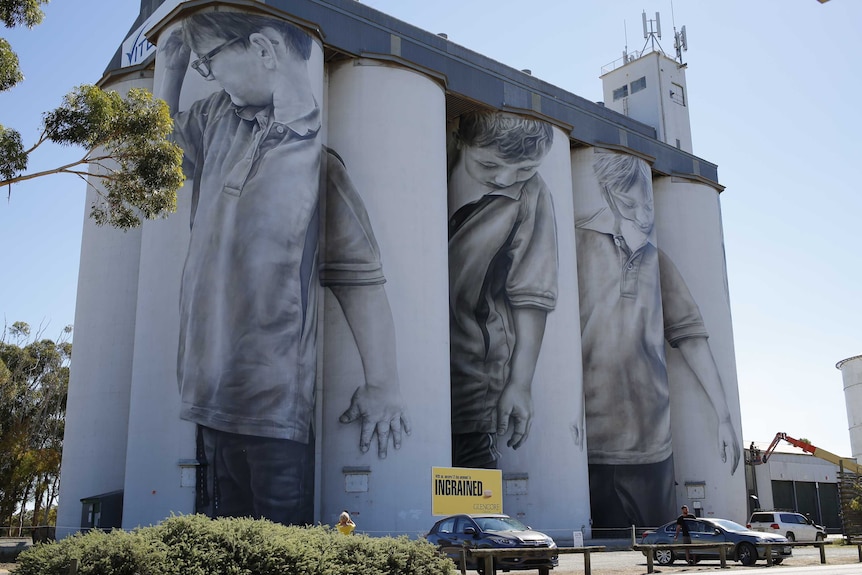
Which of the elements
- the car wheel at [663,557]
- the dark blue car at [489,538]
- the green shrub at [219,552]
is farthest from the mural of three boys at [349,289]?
the green shrub at [219,552]

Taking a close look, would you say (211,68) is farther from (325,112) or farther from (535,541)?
(535,541)

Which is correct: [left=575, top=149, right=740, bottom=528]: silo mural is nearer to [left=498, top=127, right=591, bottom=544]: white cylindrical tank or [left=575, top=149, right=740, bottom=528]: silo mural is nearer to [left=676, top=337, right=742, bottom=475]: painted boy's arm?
[left=676, top=337, right=742, bottom=475]: painted boy's arm

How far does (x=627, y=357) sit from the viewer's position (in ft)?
148

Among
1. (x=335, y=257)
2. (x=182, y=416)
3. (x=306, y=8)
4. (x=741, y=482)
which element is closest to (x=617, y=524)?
(x=741, y=482)

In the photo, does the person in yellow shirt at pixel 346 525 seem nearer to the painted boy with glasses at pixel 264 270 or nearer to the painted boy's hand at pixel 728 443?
the painted boy with glasses at pixel 264 270

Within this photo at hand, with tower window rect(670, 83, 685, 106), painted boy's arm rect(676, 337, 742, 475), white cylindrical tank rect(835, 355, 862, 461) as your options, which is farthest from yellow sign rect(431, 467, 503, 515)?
white cylindrical tank rect(835, 355, 862, 461)

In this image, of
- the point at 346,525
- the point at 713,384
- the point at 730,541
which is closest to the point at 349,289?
the point at 346,525

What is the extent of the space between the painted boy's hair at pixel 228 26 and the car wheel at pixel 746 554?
80.1 ft

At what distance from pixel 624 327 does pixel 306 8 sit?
22753mm

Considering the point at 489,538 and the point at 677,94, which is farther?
the point at 677,94

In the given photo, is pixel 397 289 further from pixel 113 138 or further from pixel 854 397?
pixel 854 397

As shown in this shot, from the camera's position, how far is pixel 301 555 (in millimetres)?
12875

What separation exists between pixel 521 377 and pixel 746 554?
52.0 feet

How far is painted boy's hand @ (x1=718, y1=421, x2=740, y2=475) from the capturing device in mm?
48562
